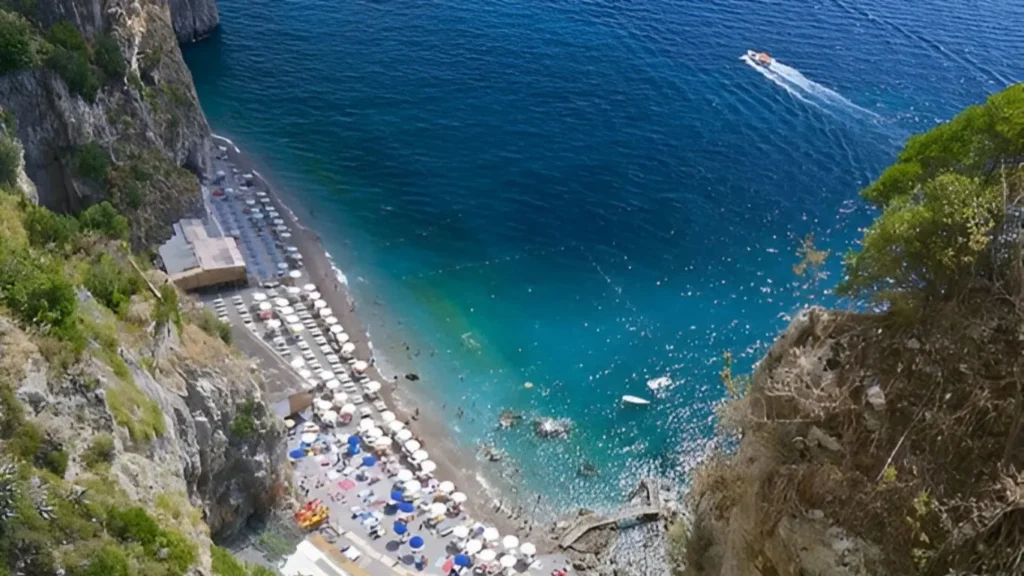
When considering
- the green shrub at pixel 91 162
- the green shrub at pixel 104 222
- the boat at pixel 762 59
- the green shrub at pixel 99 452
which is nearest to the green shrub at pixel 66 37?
the green shrub at pixel 91 162

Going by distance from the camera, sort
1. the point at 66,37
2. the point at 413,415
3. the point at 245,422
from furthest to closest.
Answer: the point at 413,415
the point at 66,37
the point at 245,422

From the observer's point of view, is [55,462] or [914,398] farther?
[55,462]

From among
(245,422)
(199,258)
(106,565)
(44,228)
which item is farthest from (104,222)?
(106,565)

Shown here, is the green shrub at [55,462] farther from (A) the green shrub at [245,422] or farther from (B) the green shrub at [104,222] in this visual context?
(B) the green shrub at [104,222]

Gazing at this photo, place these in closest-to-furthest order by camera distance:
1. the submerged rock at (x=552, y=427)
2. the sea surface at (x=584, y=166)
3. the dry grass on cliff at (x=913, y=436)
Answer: the dry grass on cliff at (x=913, y=436), the submerged rock at (x=552, y=427), the sea surface at (x=584, y=166)

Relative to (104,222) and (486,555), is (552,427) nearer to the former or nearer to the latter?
(486,555)

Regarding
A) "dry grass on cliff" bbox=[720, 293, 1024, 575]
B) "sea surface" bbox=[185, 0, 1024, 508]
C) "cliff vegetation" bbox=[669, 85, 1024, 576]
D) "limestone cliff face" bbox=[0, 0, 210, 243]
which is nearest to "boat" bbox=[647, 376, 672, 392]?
"sea surface" bbox=[185, 0, 1024, 508]
